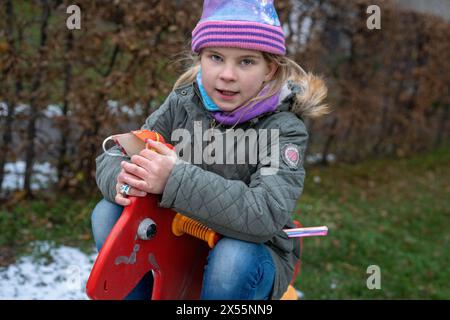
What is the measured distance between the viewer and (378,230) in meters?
4.55

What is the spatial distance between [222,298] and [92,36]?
2.45m

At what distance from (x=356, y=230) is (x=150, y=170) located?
9.87 feet

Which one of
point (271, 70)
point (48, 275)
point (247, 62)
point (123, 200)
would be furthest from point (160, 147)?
point (48, 275)

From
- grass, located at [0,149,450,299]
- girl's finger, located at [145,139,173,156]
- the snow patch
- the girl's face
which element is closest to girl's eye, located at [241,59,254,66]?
the girl's face

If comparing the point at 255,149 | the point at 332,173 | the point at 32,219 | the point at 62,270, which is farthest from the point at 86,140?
the point at 332,173

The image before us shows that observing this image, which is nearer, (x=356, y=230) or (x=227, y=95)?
(x=227, y=95)

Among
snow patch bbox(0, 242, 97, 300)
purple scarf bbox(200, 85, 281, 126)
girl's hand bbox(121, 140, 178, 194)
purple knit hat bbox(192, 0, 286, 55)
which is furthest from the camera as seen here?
snow patch bbox(0, 242, 97, 300)

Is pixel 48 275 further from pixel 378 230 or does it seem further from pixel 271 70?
pixel 378 230

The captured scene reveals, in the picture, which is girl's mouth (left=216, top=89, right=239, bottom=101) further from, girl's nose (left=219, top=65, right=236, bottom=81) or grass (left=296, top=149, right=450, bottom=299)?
grass (left=296, top=149, right=450, bottom=299)

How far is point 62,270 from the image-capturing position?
10.0 feet

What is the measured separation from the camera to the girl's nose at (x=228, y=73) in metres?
1.95

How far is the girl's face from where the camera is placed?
197 centimetres

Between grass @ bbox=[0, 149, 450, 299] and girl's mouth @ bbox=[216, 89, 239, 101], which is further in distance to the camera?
grass @ bbox=[0, 149, 450, 299]

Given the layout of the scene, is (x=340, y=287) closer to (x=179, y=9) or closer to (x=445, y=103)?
(x=179, y=9)
